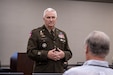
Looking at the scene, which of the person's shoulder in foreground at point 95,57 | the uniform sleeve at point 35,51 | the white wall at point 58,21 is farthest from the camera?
the white wall at point 58,21

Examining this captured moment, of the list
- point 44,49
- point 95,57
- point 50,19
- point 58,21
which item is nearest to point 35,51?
point 44,49

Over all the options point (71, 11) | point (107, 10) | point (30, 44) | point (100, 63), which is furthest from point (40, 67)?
point (107, 10)

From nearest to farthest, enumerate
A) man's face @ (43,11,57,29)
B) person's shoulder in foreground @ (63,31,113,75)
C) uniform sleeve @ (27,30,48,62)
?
person's shoulder in foreground @ (63,31,113,75) < uniform sleeve @ (27,30,48,62) < man's face @ (43,11,57,29)

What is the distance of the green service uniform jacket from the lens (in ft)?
10.2

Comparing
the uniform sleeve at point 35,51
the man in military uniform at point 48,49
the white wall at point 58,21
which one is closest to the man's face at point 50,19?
the man in military uniform at point 48,49

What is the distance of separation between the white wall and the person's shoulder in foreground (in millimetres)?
4862

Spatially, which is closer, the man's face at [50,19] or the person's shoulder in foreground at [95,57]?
the person's shoulder in foreground at [95,57]

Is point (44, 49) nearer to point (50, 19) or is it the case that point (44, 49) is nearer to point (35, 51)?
point (35, 51)

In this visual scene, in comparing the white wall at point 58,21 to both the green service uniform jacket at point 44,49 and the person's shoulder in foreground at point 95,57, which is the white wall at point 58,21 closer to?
the green service uniform jacket at point 44,49

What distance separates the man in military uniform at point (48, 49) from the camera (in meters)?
3.09

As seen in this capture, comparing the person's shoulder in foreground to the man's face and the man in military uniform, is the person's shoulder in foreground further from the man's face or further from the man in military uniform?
the man's face

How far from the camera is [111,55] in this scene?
23.6 feet

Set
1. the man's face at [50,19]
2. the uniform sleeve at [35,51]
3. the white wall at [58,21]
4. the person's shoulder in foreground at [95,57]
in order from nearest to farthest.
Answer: the person's shoulder in foreground at [95,57] < the uniform sleeve at [35,51] < the man's face at [50,19] < the white wall at [58,21]

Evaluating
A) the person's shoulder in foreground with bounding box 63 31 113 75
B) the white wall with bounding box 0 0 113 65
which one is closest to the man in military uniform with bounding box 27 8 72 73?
the person's shoulder in foreground with bounding box 63 31 113 75
